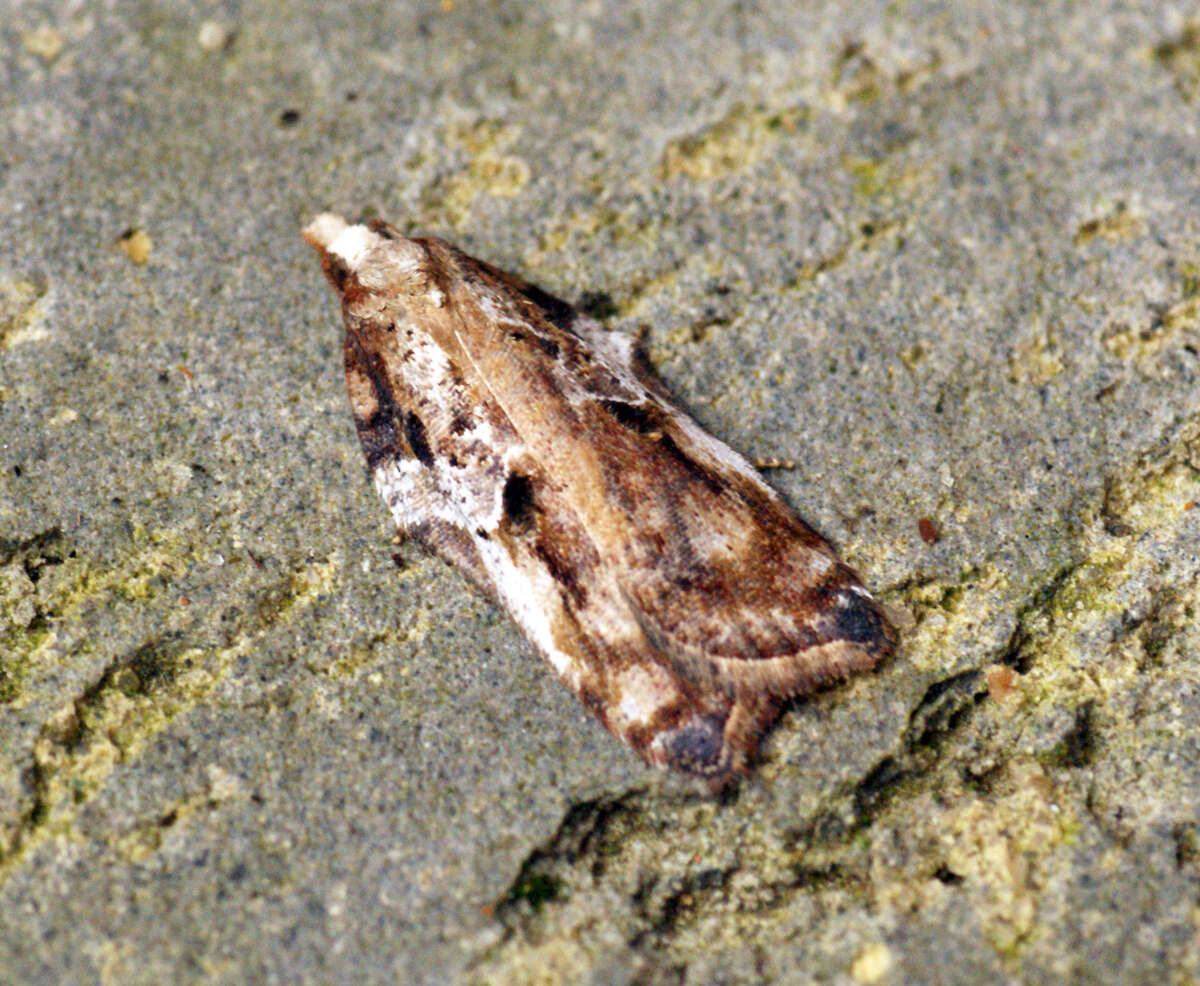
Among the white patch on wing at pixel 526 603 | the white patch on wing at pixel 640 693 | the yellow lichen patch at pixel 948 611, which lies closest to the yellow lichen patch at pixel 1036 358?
the yellow lichen patch at pixel 948 611

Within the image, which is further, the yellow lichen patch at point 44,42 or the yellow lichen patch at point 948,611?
the yellow lichen patch at point 44,42

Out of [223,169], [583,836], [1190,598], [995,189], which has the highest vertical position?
[223,169]

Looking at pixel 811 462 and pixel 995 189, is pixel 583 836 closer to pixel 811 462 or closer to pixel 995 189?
A: pixel 811 462

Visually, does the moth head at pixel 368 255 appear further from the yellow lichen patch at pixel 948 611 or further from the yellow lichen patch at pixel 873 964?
the yellow lichen patch at pixel 873 964

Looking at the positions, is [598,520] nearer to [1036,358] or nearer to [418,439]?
[418,439]

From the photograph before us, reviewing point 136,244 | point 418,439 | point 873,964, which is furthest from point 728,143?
point 873,964

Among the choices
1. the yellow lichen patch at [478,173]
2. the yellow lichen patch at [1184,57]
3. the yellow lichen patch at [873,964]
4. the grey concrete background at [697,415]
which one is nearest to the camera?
the yellow lichen patch at [873,964]

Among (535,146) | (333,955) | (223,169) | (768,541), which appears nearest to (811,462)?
(768,541)
